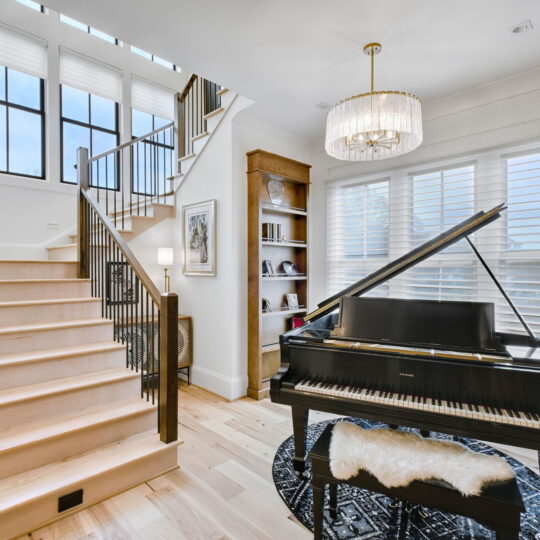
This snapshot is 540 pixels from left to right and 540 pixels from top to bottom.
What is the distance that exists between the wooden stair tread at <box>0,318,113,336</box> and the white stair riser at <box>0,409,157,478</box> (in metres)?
0.90

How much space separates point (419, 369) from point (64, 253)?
13.4 ft

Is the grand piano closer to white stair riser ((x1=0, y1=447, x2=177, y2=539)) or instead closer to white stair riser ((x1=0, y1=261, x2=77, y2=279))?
white stair riser ((x1=0, y1=447, x2=177, y2=539))

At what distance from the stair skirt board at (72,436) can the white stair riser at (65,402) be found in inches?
2.8

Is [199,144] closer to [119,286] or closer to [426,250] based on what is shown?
[119,286]

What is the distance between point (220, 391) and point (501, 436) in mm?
2688

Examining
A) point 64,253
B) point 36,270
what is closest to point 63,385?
point 36,270

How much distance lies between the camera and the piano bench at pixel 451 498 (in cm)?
132

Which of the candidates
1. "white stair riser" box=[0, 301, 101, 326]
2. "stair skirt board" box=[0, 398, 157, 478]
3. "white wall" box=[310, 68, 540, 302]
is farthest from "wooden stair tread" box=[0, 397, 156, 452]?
"white wall" box=[310, 68, 540, 302]

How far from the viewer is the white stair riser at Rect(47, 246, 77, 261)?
3959 mm

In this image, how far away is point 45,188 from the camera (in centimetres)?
445

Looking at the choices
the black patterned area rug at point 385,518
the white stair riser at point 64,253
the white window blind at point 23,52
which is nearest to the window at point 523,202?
the black patterned area rug at point 385,518

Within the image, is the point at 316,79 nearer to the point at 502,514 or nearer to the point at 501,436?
the point at 501,436

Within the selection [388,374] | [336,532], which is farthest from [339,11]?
[336,532]

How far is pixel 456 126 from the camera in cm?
316
